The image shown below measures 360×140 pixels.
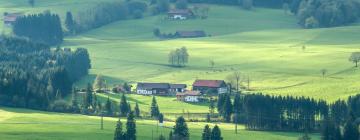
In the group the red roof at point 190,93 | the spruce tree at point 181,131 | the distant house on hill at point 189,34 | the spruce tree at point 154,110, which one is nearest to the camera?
the spruce tree at point 181,131

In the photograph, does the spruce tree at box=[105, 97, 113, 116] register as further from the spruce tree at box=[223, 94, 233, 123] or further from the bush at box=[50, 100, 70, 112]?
the spruce tree at box=[223, 94, 233, 123]

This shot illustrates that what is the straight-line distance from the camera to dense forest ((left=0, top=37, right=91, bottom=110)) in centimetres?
10925

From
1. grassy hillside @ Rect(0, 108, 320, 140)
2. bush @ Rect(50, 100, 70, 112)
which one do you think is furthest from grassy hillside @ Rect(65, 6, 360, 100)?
bush @ Rect(50, 100, 70, 112)

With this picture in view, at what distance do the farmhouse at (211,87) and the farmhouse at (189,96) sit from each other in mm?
4030

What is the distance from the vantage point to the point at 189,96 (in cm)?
11806

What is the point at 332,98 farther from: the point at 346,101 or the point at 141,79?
the point at 141,79

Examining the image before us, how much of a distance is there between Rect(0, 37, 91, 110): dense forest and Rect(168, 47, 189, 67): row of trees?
12803 millimetres

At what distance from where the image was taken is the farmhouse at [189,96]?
118 metres

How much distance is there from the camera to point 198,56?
157m

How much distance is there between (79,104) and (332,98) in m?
29.1

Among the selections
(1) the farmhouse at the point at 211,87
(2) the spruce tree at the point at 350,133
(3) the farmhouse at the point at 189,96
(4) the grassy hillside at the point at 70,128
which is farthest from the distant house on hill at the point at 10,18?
(2) the spruce tree at the point at 350,133

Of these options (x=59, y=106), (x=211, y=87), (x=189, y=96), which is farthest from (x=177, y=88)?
(x=59, y=106)

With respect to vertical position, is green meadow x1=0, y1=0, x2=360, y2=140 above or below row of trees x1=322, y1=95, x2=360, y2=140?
above

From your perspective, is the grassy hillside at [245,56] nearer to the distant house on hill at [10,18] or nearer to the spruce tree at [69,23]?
the spruce tree at [69,23]
